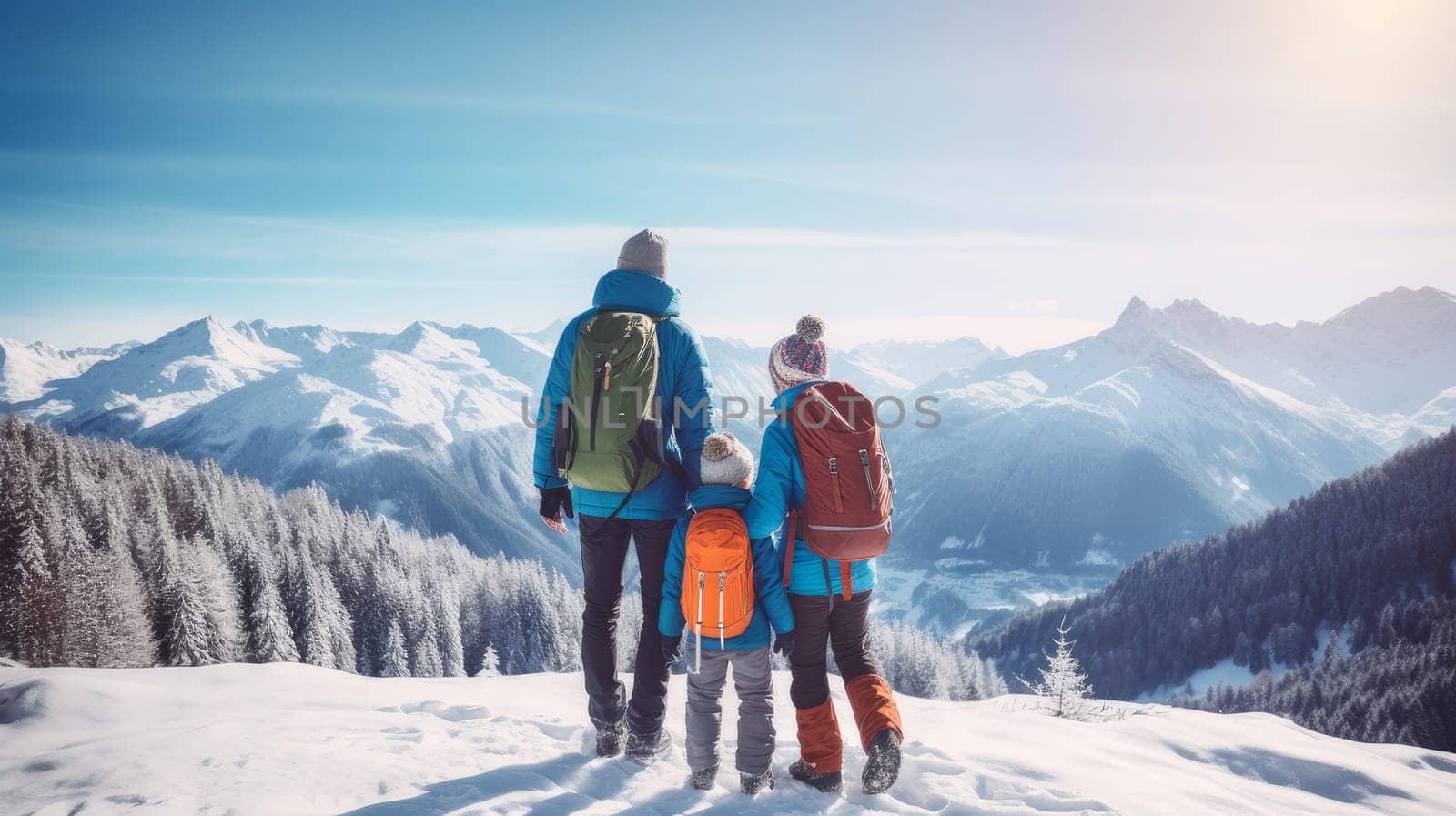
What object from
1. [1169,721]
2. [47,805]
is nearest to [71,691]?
[47,805]

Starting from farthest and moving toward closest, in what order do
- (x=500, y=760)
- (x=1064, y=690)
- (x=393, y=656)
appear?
(x=393, y=656) < (x=1064, y=690) < (x=500, y=760)

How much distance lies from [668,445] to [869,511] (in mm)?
2098

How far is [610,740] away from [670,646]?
1425 mm

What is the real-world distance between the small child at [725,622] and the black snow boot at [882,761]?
992 millimetres

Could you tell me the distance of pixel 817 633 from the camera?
21.4 feet

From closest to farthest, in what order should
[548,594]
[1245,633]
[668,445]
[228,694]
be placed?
[668,445] → [228,694] → [548,594] → [1245,633]

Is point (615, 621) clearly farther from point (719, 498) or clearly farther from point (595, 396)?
point (595, 396)

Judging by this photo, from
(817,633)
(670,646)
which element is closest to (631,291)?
(670,646)

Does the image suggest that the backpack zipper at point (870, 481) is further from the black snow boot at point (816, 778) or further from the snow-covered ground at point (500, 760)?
the snow-covered ground at point (500, 760)

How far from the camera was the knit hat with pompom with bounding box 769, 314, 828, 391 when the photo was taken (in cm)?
671

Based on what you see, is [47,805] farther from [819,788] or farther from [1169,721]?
[1169,721]

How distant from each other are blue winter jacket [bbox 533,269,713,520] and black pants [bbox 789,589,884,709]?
1678 mm

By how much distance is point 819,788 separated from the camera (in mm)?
6355

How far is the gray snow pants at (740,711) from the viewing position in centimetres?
620
